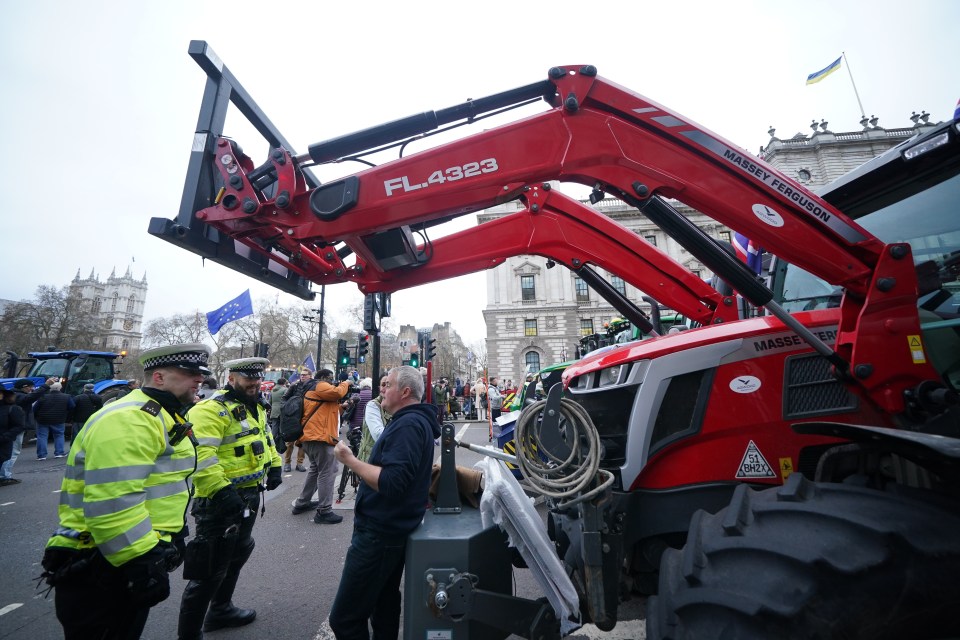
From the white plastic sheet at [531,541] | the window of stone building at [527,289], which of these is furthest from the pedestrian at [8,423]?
the window of stone building at [527,289]

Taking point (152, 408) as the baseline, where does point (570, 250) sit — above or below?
above

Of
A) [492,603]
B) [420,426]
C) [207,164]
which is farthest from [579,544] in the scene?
[207,164]

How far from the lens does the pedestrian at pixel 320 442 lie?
6.38m

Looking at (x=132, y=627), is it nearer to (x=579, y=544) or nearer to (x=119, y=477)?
(x=119, y=477)

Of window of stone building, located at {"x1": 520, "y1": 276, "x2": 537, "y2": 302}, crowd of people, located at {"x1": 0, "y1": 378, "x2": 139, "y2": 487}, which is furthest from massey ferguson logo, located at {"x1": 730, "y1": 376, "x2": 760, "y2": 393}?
window of stone building, located at {"x1": 520, "y1": 276, "x2": 537, "y2": 302}

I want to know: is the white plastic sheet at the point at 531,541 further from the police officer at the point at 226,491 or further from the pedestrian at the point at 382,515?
the police officer at the point at 226,491

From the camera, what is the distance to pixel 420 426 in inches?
106

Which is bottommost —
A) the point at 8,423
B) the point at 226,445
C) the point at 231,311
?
the point at 226,445

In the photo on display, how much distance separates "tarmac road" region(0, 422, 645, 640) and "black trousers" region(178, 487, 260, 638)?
0.40 m

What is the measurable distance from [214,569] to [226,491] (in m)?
0.57

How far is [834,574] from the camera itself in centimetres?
133

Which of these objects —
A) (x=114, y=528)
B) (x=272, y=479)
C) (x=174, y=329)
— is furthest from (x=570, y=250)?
(x=174, y=329)

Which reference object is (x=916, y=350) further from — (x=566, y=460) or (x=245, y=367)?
(x=245, y=367)

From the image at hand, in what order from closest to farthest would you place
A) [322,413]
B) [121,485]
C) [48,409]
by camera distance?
[121,485]
[322,413]
[48,409]
